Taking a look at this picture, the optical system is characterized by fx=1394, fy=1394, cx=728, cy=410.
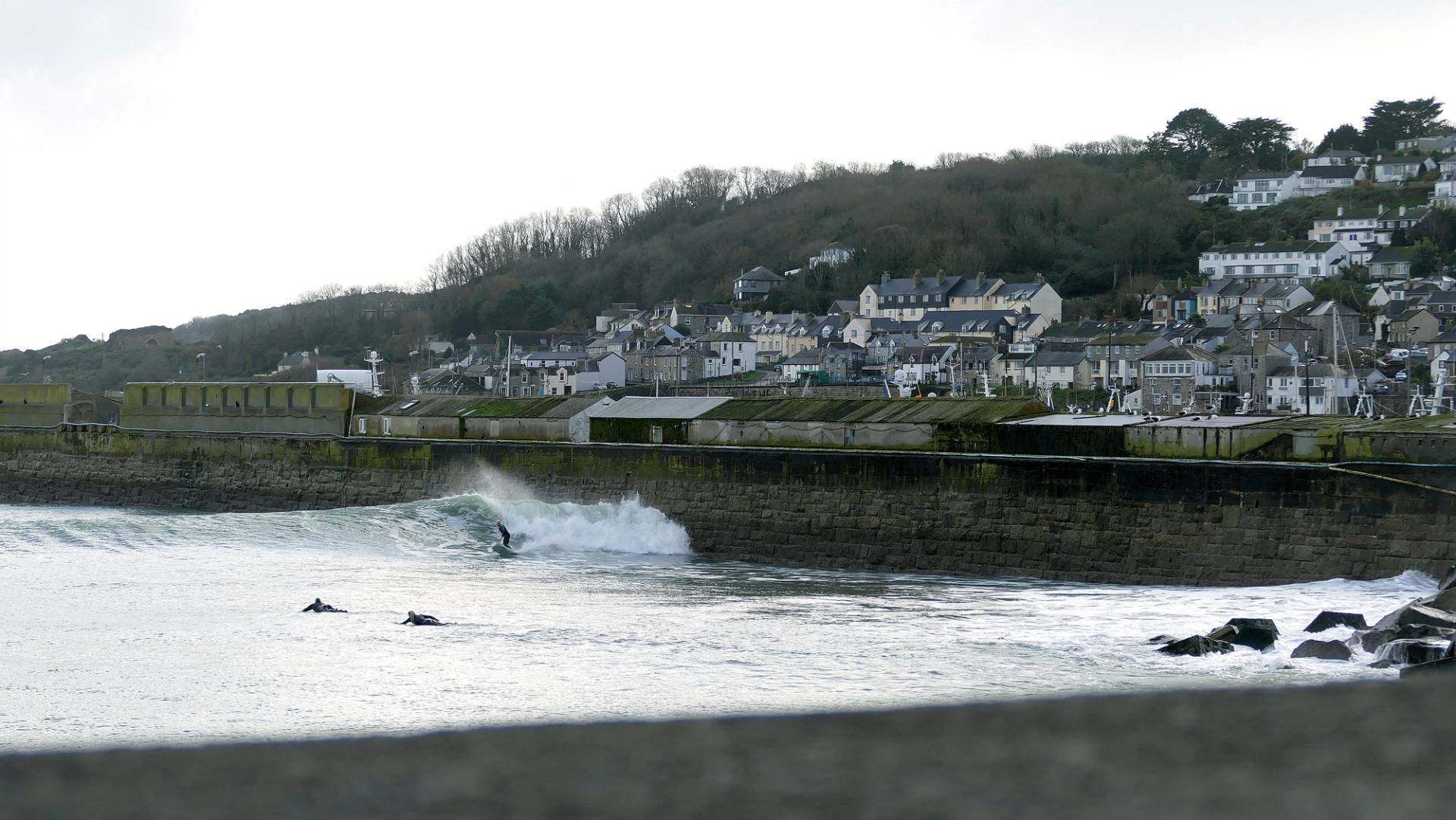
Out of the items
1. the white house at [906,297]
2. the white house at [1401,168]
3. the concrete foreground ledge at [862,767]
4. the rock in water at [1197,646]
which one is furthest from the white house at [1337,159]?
the concrete foreground ledge at [862,767]

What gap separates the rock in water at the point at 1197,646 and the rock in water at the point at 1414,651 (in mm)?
1466

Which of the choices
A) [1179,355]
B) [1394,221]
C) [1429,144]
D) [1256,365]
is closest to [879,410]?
[1256,365]

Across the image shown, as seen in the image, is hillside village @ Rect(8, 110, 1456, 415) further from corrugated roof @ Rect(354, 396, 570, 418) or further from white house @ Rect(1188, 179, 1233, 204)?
corrugated roof @ Rect(354, 396, 570, 418)

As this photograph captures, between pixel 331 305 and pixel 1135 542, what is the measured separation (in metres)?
108

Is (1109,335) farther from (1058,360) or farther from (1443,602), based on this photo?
(1443,602)

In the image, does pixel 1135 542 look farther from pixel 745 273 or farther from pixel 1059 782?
pixel 745 273

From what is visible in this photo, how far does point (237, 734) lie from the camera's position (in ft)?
33.2

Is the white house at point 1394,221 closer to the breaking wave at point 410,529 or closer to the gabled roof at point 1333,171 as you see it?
the gabled roof at point 1333,171

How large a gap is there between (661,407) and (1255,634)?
17903 millimetres

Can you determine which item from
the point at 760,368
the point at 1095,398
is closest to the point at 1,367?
the point at 760,368

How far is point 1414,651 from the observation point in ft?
40.6

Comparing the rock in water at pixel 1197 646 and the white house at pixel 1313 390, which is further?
the white house at pixel 1313 390

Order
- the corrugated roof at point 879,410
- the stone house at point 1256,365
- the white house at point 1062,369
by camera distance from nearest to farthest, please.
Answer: the corrugated roof at point 879,410 < the stone house at point 1256,365 < the white house at point 1062,369

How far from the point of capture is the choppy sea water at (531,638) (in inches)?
444
